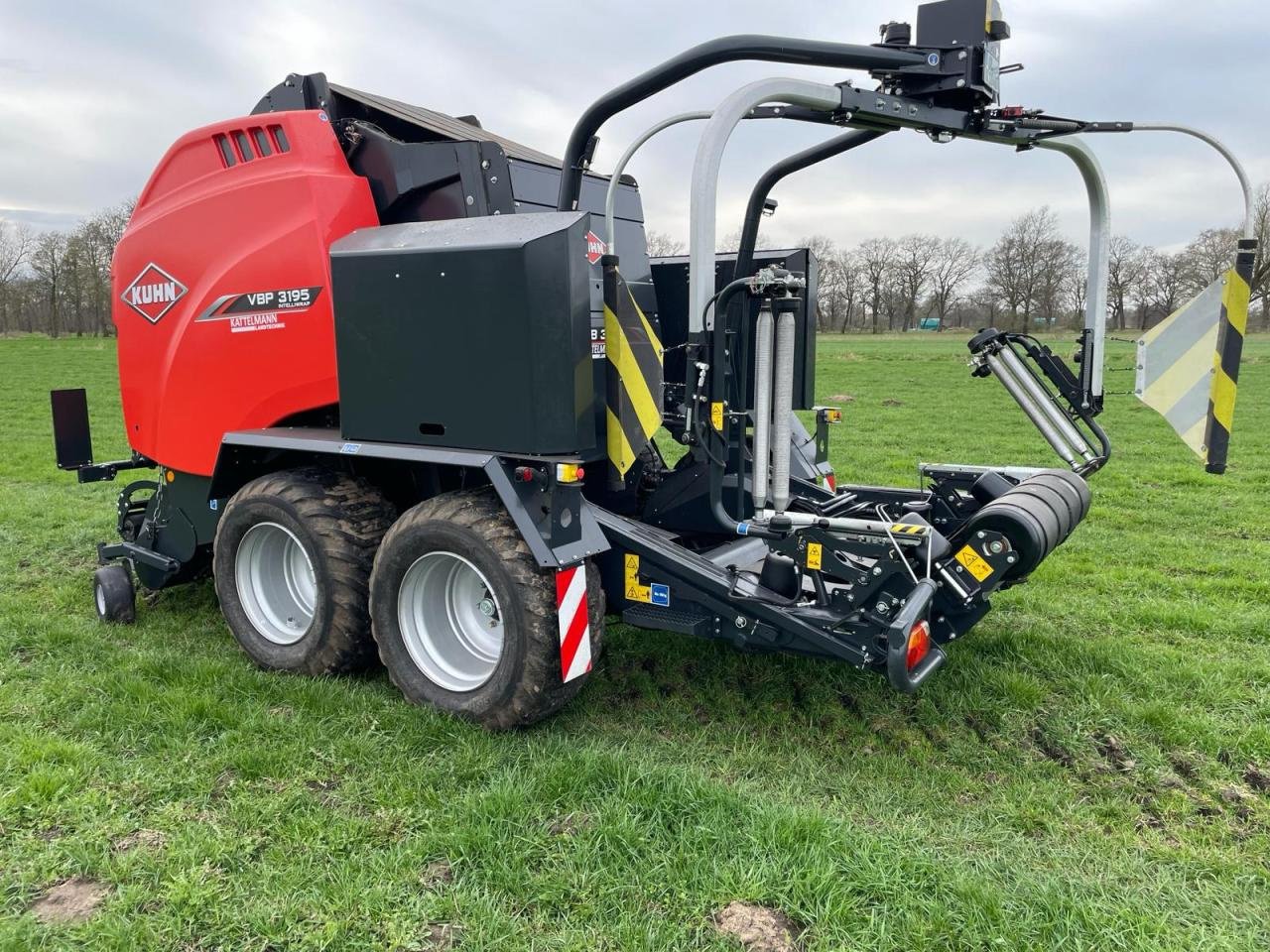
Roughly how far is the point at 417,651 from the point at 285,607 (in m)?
1.12

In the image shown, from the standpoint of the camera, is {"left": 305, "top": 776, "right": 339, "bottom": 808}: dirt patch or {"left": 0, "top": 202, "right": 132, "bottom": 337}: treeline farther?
{"left": 0, "top": 202, "right": 132, "bottom": 337}: treeline

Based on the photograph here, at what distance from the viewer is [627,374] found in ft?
12.5

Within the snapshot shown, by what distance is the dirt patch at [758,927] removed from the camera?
2539 mm

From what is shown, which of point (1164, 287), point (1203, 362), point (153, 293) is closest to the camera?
point (1203, 362)

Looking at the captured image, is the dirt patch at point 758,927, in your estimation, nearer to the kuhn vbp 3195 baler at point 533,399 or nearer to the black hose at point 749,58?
the kuhn vbp 3195 baler at point 533,399

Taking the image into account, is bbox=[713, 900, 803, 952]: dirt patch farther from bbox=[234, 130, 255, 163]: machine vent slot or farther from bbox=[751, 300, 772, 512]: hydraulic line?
bbox=[234, 130, 255, 163]: machine vent slot

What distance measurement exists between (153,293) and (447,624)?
2655 mm

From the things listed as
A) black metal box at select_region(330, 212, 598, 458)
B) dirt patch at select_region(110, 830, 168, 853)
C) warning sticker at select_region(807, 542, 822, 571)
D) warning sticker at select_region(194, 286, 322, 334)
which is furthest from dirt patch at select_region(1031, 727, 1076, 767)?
warning sticker at select_region(194, 286, 322, 334)

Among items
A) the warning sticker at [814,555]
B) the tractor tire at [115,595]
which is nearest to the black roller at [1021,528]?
the warning sticker at [814,555]

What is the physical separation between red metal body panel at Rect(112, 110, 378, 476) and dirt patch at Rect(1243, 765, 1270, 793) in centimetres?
418

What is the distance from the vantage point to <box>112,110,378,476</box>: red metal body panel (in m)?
4.34

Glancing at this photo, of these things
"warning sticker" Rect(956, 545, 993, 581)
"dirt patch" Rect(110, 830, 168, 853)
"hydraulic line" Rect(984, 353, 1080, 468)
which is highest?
"hydraulic line" Rect(984, 353, 1080, 468)

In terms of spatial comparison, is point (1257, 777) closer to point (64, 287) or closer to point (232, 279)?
point (232, 279)

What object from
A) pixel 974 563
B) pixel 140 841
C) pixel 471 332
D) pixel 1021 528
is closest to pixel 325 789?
pixel 140 841
